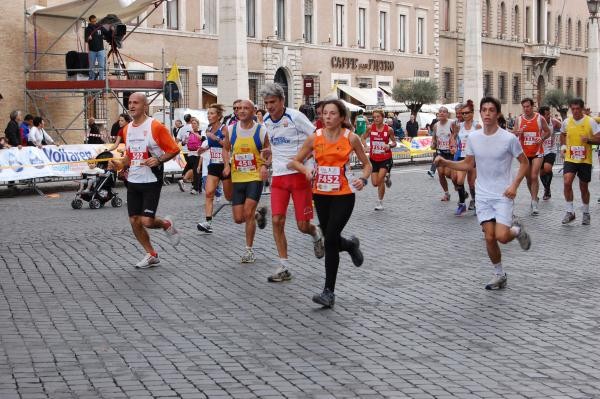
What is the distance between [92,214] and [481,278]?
9.43 m

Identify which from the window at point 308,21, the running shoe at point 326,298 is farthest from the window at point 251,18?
the running shoe at point 326,298

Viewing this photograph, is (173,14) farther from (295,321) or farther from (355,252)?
(295,321)

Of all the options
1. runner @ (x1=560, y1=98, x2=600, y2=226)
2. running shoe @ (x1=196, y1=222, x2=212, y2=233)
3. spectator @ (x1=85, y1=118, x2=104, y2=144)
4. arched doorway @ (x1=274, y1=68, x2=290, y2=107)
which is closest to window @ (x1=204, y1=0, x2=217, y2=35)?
arched doorway @ (x1=274, y1=68, x2=290, y2=107)

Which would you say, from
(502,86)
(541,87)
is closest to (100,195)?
(502,86)

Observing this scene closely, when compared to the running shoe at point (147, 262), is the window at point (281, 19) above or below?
above

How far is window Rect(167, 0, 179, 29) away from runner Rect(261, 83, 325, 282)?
30642 mm

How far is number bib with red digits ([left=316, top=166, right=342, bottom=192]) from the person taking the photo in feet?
31.8

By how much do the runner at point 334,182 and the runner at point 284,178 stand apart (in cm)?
98

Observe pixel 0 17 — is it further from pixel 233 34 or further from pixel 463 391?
pixel 463 391

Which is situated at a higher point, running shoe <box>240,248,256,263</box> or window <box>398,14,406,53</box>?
window <box>398,14,406,53</box>

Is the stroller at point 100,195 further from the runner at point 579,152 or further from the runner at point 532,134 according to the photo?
the runner at point 579,152

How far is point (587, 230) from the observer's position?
1574 cm

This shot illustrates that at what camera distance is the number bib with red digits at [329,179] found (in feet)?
31.8

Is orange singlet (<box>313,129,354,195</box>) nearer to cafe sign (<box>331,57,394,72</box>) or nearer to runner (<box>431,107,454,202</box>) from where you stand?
runner (<box>431,107,454,202</box>)
